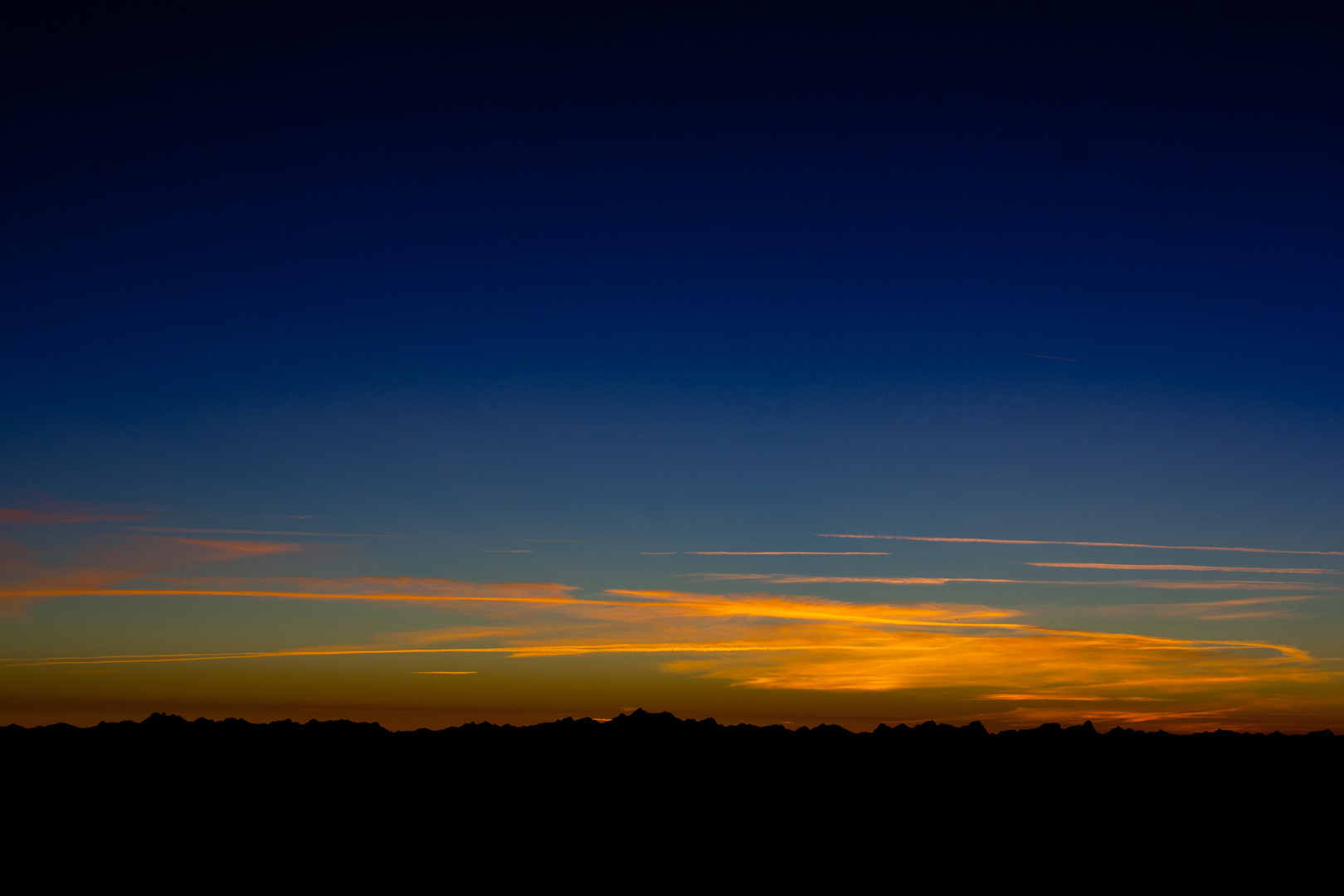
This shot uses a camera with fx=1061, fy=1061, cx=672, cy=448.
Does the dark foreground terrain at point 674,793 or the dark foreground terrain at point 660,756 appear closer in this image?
the dark foreground terrain at point 674,793

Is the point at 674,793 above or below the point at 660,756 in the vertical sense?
below

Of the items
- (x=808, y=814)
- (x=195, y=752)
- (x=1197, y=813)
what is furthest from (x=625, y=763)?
(x=1197, y=813)

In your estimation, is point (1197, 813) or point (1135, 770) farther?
point (1135, 770)

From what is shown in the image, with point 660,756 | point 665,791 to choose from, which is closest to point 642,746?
point 660,756

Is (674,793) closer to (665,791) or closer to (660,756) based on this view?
(665,791)

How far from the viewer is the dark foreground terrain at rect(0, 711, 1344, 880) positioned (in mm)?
26906

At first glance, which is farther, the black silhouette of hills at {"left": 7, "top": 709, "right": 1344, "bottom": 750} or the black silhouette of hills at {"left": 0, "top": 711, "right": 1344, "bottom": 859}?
the black silhouette of hills at {"left": 7, "top": 709, "right": 1344, "bottom": 750}

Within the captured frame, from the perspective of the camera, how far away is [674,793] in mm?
31328

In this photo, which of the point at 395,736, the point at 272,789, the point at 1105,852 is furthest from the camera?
the point at 395,736

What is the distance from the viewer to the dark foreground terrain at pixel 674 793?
26906 millimetres

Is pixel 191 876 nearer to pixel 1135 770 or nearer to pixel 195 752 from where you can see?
pixel 195 752

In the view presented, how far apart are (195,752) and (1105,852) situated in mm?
28297

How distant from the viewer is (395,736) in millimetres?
37906

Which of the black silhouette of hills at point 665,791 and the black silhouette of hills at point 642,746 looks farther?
the black silhouette of hills at point 642,746
